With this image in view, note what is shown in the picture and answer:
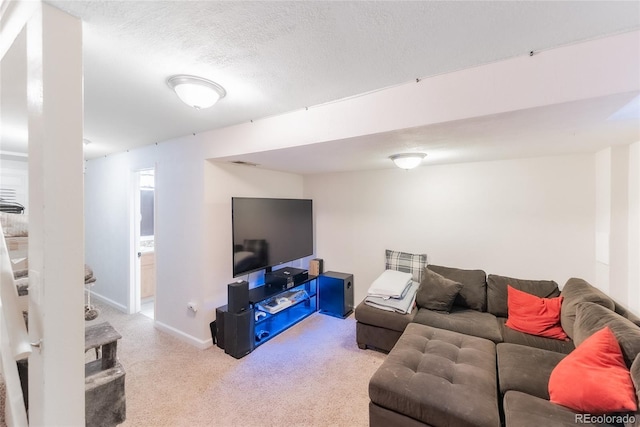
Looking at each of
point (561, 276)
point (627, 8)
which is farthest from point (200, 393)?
point (561, 276)

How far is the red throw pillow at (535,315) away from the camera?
2.26m

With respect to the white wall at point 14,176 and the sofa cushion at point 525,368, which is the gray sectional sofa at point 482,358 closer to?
the sofa cushion at point 525,368

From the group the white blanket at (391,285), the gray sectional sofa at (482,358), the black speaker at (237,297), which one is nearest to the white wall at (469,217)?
the gray sectional sofa at (482,358)

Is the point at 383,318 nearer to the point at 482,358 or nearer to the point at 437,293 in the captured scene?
the point at 437,293

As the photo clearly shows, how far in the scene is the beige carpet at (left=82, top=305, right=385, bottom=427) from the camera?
6.26ft

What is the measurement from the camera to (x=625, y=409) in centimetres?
125

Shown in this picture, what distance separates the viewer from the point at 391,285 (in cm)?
291

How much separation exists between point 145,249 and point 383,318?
4049mm

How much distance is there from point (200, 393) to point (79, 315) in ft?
5.06

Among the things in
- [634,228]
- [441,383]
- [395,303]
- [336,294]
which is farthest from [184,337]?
[634,228]

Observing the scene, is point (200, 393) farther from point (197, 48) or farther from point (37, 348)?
point (197, 48)

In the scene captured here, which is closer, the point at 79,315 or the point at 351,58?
the point at 79,315

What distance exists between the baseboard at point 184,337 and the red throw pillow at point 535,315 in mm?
3035

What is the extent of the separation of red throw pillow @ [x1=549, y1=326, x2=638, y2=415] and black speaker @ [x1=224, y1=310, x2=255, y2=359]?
2389 mm
